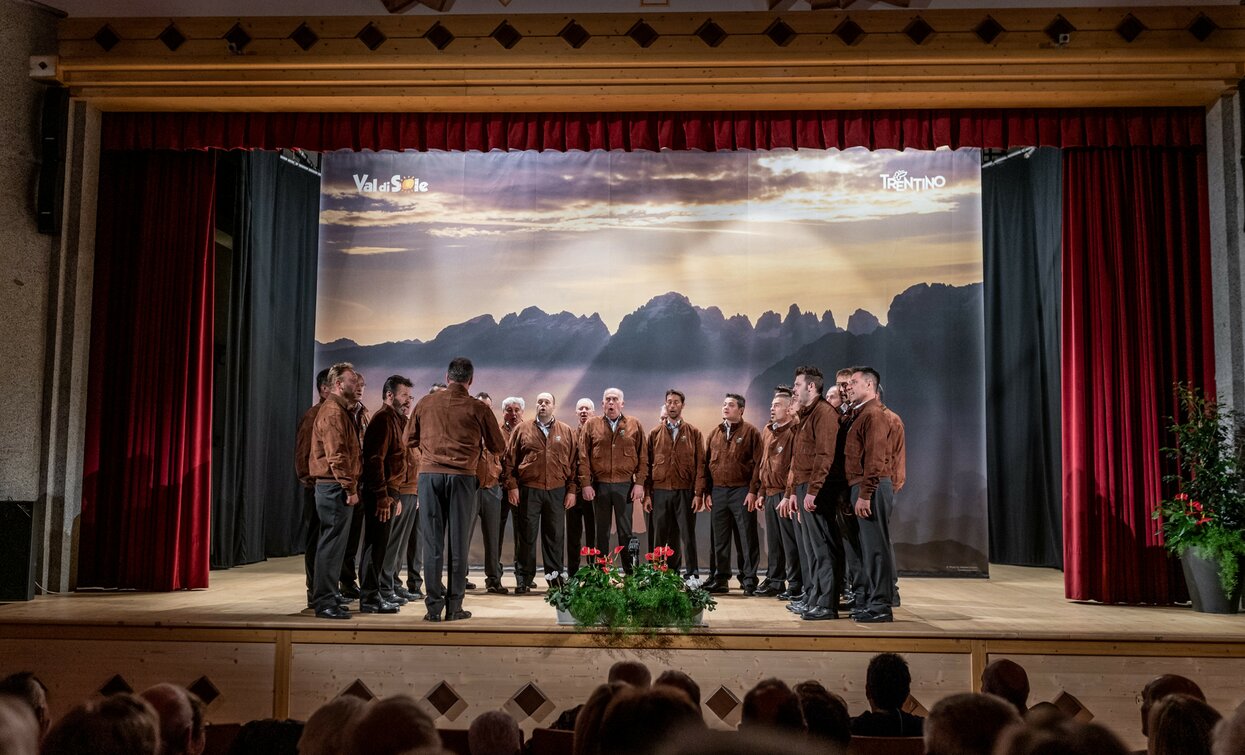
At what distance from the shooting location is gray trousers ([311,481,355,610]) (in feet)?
19.6

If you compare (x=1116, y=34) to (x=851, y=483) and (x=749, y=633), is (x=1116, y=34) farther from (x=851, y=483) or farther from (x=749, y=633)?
(x=749, y=633)

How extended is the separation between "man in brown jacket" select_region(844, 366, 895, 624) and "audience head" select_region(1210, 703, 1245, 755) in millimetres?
Result: 4094

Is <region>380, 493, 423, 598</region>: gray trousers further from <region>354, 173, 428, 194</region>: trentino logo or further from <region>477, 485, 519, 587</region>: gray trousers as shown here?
<region>354, 173, 428, 194</region>: trentino logo

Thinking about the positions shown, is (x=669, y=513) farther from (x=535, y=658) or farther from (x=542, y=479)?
(x=535, y=658)

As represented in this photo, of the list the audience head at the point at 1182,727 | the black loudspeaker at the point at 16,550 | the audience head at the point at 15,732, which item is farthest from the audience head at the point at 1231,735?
the black loudspeaker at the point at 16,550

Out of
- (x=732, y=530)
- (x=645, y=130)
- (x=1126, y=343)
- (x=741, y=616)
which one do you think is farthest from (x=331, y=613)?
(x=1126, y=343)

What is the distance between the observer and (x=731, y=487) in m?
8.16

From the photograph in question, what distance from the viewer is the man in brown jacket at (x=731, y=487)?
8.09m

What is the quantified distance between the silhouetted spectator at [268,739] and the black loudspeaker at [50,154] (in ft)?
19.9

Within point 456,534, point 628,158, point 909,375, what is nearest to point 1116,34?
point 909,375

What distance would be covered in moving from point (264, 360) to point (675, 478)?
4608 millimetres

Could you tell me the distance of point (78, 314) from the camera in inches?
289

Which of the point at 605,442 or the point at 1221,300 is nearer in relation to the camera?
the point at 1221,300

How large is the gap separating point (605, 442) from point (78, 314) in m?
4.11
